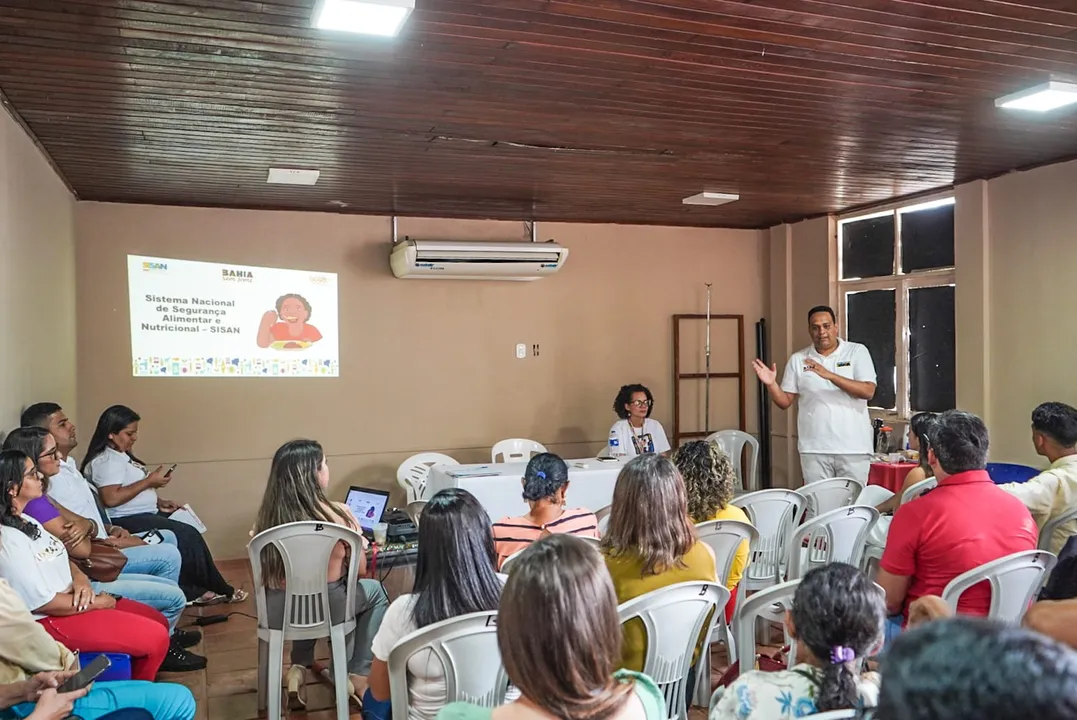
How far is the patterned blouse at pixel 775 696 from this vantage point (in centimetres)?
148

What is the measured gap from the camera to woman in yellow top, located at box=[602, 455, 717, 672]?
2.35 metres

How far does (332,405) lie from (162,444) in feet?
3.98

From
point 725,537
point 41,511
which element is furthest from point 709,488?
point 41,511

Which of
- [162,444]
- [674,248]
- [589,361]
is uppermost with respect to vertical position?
[674,248]

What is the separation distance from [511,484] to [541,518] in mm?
1764

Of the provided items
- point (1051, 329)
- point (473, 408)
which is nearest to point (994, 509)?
point (1051, 329)

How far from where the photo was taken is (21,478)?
274 cm

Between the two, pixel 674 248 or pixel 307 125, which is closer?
pixel 307 125

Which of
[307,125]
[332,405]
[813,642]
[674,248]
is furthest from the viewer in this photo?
[674,248]

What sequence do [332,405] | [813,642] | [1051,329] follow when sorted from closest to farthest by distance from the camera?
[813,642], [1051,329], [332,405]

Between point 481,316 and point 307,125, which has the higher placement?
point 307,125

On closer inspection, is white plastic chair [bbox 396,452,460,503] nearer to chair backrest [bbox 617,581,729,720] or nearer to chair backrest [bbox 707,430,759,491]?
chair backrest [bbox 707,430,759,491]

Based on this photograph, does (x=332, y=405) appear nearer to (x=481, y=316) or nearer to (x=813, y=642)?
(x=481, y=316)

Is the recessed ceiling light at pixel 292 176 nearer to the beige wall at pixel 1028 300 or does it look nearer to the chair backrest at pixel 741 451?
the chair backrest at pixel 741 451
